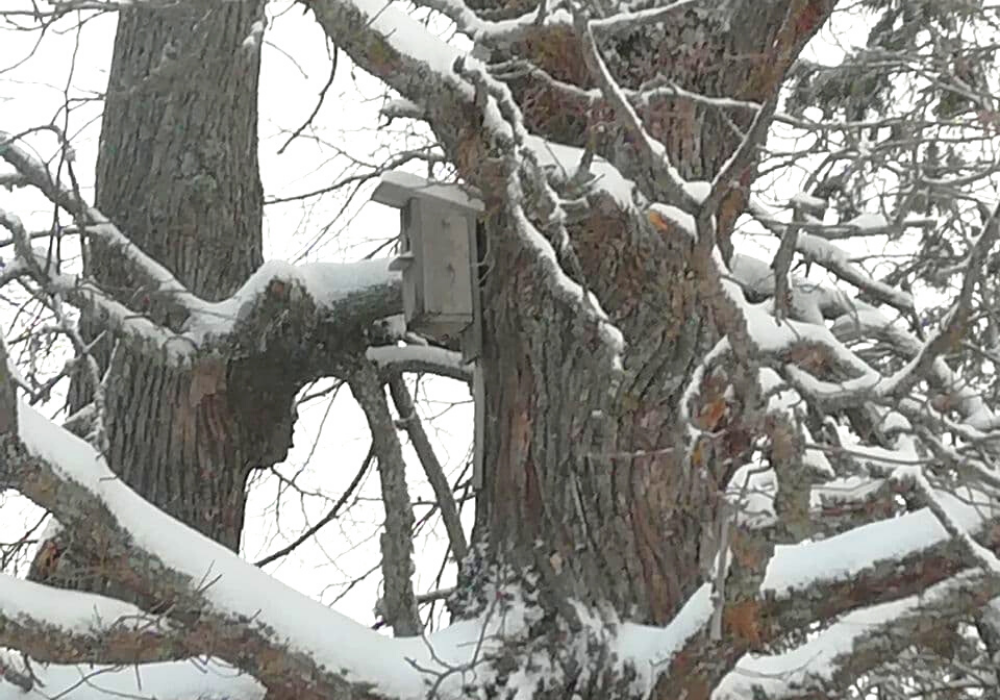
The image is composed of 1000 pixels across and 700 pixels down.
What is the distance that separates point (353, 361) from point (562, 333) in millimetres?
1364

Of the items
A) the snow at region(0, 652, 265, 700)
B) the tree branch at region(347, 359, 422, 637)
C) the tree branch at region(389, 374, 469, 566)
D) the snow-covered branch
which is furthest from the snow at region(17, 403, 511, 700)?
the tree branch at region(389, 374, 469, 566)

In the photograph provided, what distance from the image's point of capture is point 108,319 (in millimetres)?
4188

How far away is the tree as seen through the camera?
2586mm

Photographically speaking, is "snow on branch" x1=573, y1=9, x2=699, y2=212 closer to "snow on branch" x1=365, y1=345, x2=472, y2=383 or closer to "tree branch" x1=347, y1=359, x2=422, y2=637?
"tree branch" x1=347, y1=359, x2=422, y2=637

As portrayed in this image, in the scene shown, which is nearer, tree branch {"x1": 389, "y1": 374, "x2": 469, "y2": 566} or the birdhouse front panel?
the birdhouse front panel

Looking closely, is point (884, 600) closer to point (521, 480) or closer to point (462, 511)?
point (521, 480)

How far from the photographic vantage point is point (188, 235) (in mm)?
4777

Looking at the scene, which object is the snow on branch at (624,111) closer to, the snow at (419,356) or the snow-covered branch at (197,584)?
the snow-covered branch at (197,584)

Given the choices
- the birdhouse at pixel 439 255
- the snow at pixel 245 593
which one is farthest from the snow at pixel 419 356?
the snow at pixel 245 593

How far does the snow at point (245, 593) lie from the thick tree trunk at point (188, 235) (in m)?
1.47

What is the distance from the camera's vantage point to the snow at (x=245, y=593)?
2826 millimetres

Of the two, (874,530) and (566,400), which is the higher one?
(566,400)

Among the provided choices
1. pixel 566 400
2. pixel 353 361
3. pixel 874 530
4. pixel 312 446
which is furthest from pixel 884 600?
pixel 312 446

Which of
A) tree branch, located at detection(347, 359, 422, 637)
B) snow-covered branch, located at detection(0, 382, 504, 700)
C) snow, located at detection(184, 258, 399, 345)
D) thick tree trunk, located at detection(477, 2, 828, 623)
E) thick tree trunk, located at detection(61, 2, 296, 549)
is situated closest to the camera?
snow-covered branch, located at detection(0, 382, 504, 700)
